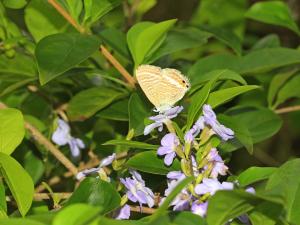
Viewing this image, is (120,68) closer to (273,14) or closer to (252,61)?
(252,61)

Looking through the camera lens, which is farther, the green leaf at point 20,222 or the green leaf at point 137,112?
the green leaf at point 137,112

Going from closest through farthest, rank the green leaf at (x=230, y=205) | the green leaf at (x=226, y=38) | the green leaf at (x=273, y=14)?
the green leaf at (x=230, y=205) < the green leaf at (x=226, y=38) < the green leaf at (x=273, y=14)

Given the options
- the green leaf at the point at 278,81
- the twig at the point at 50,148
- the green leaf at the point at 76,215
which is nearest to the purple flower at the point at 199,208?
the green leaf at the point at 76,215

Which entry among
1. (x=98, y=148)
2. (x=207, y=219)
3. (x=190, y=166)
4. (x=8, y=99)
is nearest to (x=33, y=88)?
(x=8, y=99)

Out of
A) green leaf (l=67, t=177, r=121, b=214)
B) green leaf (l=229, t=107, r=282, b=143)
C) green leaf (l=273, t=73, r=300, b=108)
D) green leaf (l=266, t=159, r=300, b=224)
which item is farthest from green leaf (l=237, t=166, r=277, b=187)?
green leaf (l=273, t=73, r=300, b=108)

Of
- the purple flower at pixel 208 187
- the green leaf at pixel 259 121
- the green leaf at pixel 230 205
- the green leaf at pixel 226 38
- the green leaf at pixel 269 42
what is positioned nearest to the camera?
the green leaf at pixel 230 205

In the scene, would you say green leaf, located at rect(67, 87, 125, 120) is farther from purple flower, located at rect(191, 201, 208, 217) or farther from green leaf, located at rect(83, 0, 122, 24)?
purple flower, located at rect(191, 201, 208, 217)

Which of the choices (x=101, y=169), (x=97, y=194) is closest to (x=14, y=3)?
(x=101, y=169)

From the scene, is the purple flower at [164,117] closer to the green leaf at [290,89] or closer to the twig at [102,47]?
the twig at [102,47]
